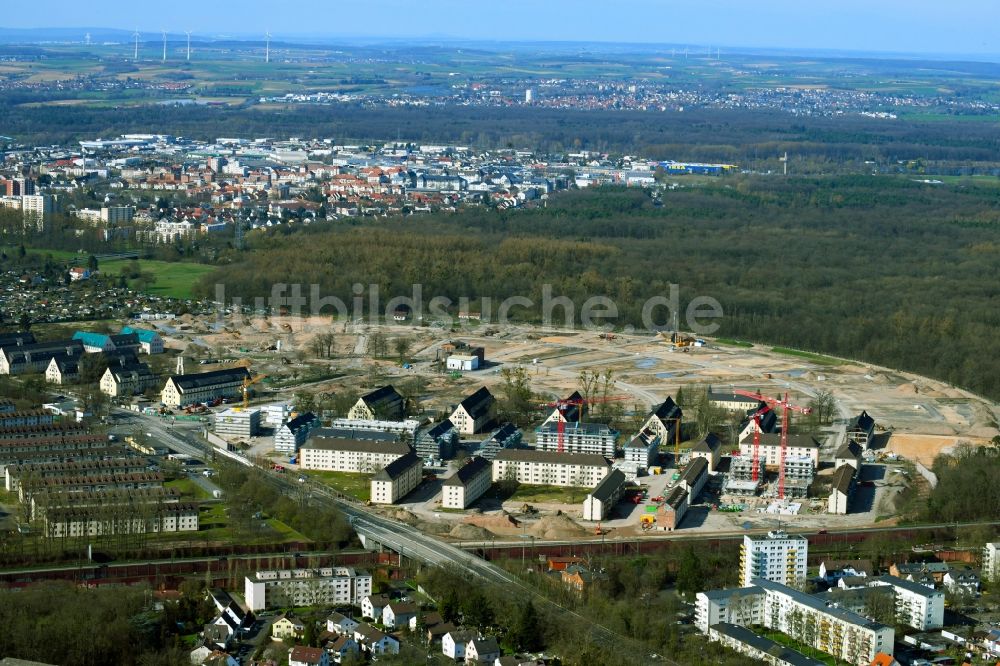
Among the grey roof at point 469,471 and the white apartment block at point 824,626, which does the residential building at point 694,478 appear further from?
the white apartment block at point 824,626

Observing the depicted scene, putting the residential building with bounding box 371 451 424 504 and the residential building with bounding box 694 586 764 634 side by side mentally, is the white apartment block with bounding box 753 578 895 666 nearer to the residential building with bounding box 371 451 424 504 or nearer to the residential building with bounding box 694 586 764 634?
the residential building with bounding box 694 586 764 634

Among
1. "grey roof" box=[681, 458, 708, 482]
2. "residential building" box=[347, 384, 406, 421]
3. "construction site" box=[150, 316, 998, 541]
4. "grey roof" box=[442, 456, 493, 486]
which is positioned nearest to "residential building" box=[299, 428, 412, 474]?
"construction site" box=[150, 316, 998, 541]

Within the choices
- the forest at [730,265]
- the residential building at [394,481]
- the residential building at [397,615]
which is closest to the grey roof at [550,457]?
the residential building at [394,481]

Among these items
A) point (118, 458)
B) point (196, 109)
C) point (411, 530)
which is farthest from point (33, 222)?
point (196, 109)

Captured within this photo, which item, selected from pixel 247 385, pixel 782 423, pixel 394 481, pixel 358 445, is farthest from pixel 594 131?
pixel 394 481

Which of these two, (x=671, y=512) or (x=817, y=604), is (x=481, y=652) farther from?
(x=671, y=512)

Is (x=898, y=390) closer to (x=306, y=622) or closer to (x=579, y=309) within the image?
(x=579, y=309)
